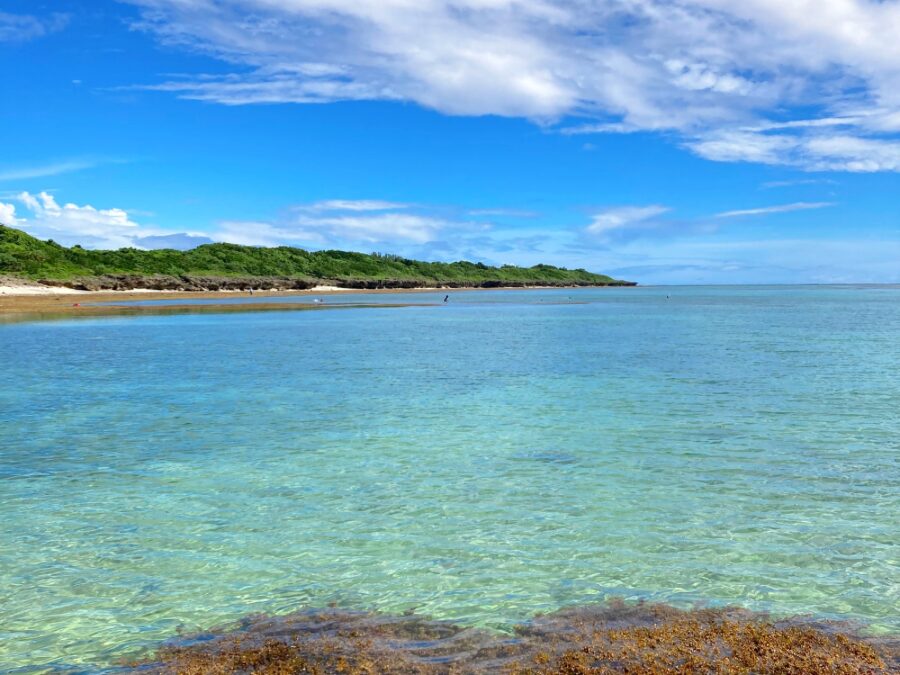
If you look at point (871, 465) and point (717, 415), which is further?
point (717, 415)

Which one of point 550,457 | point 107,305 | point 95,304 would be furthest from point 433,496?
point 95,304

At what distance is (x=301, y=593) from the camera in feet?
25.2

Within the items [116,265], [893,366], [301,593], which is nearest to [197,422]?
[301,593]

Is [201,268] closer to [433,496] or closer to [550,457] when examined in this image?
[550,457]

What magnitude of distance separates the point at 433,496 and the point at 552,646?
197 inches

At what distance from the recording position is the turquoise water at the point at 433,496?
7551 millimetres

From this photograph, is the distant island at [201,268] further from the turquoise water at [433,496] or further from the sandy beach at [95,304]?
the turquoise water at [433,496]

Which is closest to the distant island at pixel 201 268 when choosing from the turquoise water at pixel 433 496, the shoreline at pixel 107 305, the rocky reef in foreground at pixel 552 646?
the shoreline at pixel 107 305

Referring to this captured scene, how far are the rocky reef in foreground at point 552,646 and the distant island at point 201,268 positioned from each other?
98293 mm

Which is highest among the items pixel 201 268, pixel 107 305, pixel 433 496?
pixel 201 268

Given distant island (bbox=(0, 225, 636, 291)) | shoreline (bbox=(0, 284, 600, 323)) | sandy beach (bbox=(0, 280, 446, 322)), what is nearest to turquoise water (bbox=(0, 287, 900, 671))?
shoreline (bbox=(0, 284, 600, 323))

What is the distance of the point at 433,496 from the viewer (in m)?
11.2

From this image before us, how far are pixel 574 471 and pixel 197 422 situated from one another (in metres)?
10.1

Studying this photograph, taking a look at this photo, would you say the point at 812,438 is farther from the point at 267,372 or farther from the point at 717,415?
the point at 267,372
